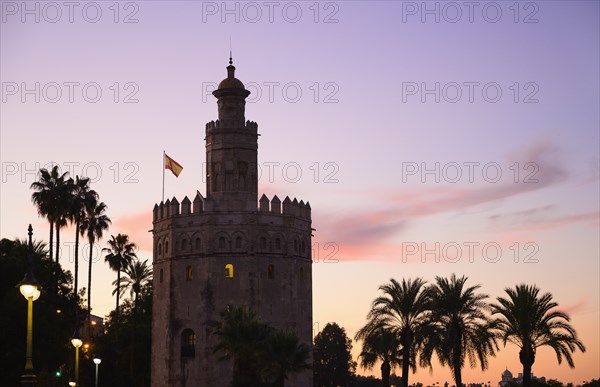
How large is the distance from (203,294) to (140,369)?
2030 cm

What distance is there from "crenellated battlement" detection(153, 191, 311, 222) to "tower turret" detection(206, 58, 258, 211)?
75 centimetres

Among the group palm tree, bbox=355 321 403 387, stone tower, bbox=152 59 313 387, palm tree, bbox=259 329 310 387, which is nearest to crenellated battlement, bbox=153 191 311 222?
stone tower, bbox=152 59 313 387

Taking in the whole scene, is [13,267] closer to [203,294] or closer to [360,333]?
[203,294]

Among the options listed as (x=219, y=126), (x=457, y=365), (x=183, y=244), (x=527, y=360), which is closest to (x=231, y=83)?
(x=219, y=126)

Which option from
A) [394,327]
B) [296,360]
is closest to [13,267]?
[296,360]

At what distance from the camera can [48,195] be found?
69625 millimetres

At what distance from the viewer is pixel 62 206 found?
2746 inches

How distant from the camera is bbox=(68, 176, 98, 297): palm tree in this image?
234 ft

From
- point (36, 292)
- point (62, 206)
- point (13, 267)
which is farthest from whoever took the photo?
point (62, 206)

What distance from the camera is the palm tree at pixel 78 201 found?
2808 inches

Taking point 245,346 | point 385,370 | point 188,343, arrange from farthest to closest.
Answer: point 188,343 < point 385,370 < point 245,346

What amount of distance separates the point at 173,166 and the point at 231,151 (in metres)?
4.53

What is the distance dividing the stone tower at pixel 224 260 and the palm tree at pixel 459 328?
47.6 ft

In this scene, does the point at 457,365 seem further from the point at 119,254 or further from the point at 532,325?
the point at 119,254
